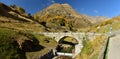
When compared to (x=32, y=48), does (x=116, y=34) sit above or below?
above

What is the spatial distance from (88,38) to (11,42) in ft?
132

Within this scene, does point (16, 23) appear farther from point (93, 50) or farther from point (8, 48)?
point (93, 50)

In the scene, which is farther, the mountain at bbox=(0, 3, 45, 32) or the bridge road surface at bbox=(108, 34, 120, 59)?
the mountain at bbox=(0, 3, 45, 32)

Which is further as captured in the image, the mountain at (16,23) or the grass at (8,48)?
the mountain at (16,23)

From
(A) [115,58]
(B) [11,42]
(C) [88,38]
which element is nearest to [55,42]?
(C) [88,38]

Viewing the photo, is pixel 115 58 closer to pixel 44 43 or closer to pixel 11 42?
pixel 11 42

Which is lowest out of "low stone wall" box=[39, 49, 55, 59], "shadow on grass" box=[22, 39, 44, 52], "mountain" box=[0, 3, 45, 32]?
"low stone wall" box=[39, 49, 55, 59]

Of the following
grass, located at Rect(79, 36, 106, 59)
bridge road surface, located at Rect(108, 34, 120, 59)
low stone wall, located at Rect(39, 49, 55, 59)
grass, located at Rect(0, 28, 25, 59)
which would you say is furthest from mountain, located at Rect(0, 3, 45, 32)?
bridge road surface, located at Rect(108, 34, 120, 59)

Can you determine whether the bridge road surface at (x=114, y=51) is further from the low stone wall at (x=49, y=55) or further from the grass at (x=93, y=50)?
the low stone wall at (x=49, y=55)

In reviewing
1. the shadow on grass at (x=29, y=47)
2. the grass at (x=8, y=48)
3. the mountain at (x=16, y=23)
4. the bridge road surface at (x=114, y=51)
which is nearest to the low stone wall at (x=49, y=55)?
the shadow on grass at (x=29, y=47)

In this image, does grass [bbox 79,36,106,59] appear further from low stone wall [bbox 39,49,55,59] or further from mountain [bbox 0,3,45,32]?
mountain [bbox 0,3,45,32]

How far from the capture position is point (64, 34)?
104188 millimetres

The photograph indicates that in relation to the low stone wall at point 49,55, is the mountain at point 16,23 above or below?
above

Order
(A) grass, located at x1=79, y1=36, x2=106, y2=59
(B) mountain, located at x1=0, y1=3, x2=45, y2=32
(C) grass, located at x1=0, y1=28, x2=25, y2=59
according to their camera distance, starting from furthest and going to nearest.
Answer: (B) mountain, located at x1=0, y1=3, x2=45, y2=32 < (C) grass, located at x1=0, y1=28, x2=25, y2=59 < (A) grass, located at x1=79, y1=36, x2=106, y2=59
